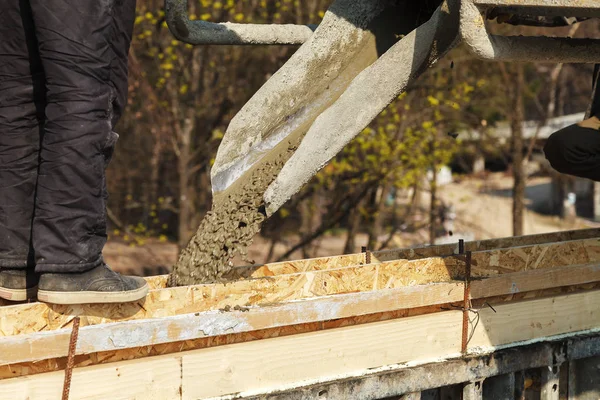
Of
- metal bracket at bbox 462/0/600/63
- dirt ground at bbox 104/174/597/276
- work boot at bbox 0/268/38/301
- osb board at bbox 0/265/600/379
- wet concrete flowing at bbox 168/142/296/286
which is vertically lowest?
dirt ground at bbox 104/174/597/276

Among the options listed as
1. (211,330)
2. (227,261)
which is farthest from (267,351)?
(227,261)

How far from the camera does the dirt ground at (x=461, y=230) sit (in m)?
11.6

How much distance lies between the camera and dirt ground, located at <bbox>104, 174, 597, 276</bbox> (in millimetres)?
11562

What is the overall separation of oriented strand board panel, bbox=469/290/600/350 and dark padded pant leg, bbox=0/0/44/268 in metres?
2.09

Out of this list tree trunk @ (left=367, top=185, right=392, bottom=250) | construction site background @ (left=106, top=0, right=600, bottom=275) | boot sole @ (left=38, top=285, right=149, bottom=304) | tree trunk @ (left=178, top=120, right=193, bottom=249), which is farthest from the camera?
tree trunk @ (left=367, top=185, right=392, bottom=250)

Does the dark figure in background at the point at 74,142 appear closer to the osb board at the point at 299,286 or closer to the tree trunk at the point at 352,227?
the osb board at the point at 299,286

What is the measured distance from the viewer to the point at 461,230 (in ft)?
48.1

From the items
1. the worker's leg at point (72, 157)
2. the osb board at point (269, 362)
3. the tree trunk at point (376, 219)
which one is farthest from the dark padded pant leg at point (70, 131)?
the tree trunk at point (376, 219)

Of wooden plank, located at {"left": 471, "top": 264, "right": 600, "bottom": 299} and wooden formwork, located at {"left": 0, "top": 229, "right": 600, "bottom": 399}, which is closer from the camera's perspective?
wooden formwork, located at {"left": 0, "top": 229, "right": 600, "bottom": 399}

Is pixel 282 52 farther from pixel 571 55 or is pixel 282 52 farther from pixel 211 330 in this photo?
pixel 211 330

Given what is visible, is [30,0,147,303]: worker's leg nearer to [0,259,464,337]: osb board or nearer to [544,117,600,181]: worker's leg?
[0,259,464,337]: osb board

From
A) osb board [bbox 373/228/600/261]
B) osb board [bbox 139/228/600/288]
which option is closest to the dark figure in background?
osb board [bbox 139/228/600/288]

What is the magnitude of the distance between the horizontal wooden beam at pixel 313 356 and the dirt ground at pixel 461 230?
6.00m

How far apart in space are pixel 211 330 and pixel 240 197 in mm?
984
